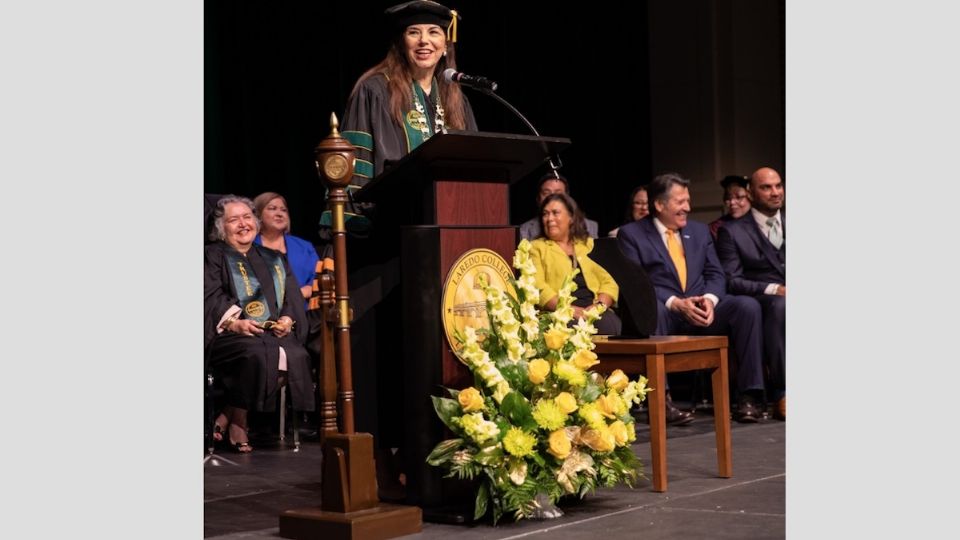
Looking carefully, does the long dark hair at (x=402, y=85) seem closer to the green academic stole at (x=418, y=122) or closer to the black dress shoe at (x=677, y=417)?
the green academic stole at (x=418, y=122)

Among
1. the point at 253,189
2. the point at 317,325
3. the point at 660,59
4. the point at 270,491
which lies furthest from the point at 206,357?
the point at 660,59

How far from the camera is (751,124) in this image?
28.1 ft

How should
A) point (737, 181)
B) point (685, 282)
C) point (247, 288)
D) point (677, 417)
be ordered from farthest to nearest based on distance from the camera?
point (737, 181) < point (685, 282) < point (677, 417) < point (247, 288)

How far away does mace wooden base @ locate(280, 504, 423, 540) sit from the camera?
3145 millimetres

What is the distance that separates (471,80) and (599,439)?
39.7 inches

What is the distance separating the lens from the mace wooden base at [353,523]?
314 cm

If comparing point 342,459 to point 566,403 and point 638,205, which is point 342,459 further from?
point 638,205

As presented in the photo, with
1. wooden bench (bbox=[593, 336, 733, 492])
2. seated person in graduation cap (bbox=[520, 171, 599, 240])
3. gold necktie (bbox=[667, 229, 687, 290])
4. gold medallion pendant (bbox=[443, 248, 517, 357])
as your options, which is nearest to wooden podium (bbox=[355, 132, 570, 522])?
gold medallion pendant (bbox=[443, 248, 517, 357])

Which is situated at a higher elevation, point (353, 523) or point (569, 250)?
point (569, 250)

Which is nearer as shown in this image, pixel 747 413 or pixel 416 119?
pixel 416 119

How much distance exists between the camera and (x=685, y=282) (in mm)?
6324

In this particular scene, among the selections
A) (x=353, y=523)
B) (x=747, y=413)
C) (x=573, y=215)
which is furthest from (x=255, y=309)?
(x=353, y=523)

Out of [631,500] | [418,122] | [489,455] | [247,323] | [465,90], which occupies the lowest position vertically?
[631,500]

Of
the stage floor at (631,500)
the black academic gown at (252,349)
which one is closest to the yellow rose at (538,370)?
the stage floor at (631,500)
